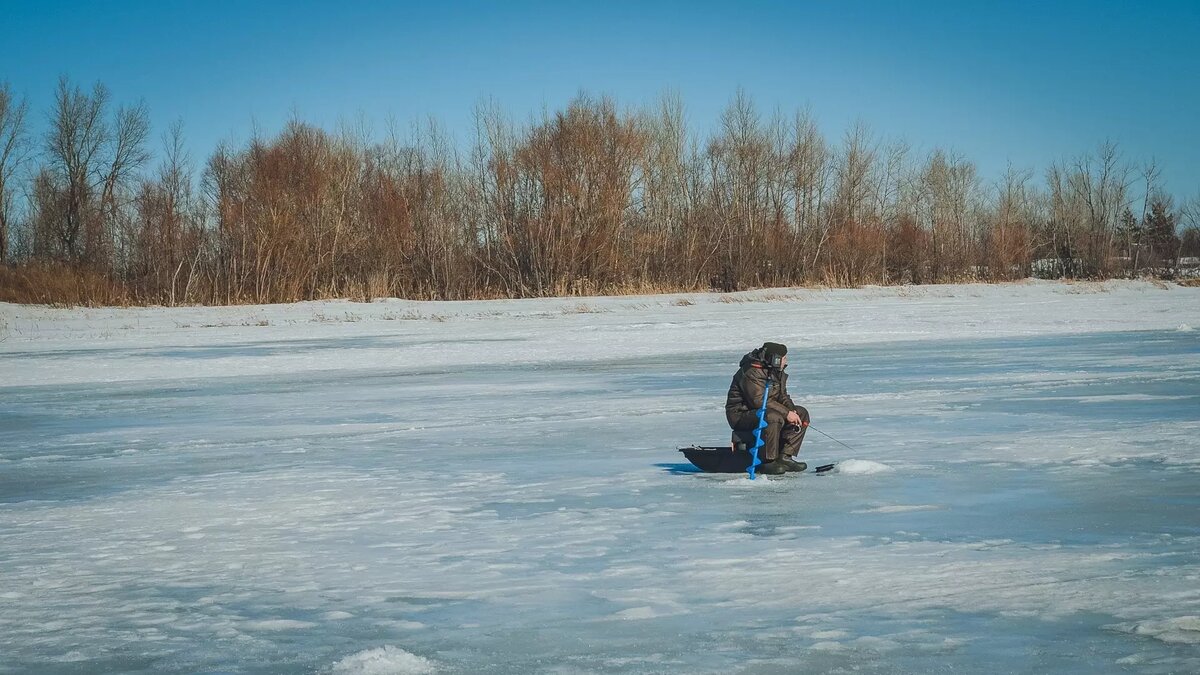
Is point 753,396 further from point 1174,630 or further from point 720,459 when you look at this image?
point 1174,630

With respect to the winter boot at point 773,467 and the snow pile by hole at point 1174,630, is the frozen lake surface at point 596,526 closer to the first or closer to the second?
the snow pile by hole at point 1174,630

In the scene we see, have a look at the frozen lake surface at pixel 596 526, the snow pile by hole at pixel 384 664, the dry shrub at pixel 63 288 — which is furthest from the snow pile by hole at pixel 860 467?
the dry shrub at pixel 63 288

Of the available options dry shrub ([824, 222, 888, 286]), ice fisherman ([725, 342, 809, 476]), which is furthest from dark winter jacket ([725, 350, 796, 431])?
dry shrub ([824, 222, 888, 286])

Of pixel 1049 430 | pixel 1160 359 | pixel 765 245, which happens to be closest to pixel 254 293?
pixel 765 245

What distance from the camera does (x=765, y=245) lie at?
41.3m

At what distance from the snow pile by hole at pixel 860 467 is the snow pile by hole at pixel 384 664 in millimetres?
4102

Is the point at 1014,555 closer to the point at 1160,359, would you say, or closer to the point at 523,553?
the point at 523,553

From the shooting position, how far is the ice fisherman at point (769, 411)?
7273 millimetres

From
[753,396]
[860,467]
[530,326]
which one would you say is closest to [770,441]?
[753,396]

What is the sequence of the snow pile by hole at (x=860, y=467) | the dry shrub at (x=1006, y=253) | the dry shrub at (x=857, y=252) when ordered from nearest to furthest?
the snow pile by hole at (x=860, y=467)
the dry shrub at (x=857, y=252)
the dry shrub at (x=1006, y=253)

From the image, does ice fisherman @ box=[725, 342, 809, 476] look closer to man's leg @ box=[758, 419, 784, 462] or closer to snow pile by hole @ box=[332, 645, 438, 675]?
man's leg @ box=[758, 419, 784, 462]

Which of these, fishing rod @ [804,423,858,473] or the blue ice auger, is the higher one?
the blue ice auger

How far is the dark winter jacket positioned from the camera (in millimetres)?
7281

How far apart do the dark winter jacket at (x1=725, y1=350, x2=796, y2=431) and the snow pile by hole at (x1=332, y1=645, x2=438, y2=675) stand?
3737mm
